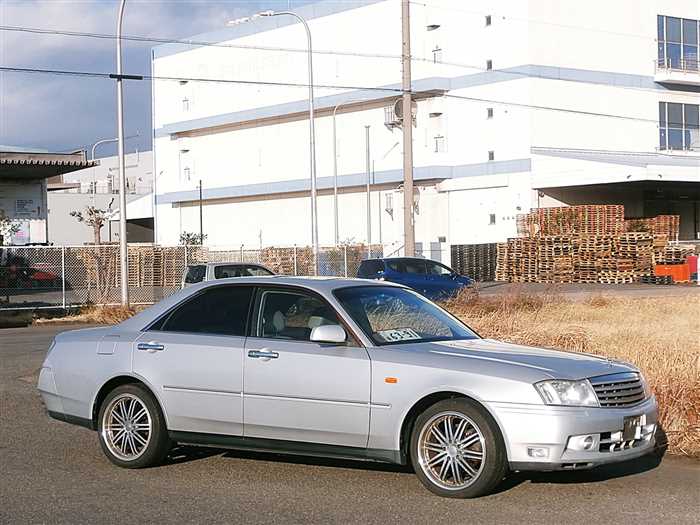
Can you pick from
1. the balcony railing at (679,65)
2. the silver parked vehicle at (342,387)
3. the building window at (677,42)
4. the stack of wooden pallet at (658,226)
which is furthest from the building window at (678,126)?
the silver parked vehicle at (342,387)

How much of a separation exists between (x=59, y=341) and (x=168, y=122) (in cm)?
6721

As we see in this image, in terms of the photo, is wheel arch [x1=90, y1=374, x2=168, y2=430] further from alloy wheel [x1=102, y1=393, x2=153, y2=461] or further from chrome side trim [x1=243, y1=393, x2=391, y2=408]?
chrome side trim [x1=243, y1=393, x2=391, y2=408]

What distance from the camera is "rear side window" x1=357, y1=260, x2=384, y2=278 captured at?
33750 millimetres

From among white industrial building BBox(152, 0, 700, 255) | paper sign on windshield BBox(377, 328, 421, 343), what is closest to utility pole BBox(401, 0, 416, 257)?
paper sign on windshield BBox(377, 328, 421, 343)

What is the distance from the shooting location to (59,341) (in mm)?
9719

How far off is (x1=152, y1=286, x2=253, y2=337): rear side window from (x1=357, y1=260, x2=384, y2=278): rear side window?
24.5 metres

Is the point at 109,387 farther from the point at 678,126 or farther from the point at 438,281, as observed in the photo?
the point at 678,126

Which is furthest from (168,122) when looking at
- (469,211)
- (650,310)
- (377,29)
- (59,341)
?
(59,341)

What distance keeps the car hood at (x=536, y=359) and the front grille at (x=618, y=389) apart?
0.06m

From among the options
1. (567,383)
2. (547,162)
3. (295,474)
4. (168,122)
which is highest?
(168,122)

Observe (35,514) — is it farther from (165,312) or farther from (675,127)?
(675,127)

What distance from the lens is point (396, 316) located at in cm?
890

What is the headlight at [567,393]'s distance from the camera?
24.9ft

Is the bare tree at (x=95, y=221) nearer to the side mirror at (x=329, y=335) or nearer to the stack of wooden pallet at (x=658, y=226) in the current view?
the stack of wooden pallet at (x=658, y=226)
